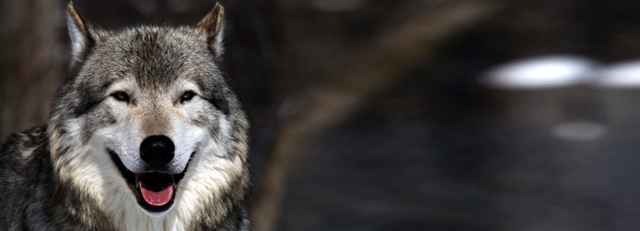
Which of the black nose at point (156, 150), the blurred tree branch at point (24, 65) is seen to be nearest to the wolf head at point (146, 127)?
the black nose at point (156, 150)

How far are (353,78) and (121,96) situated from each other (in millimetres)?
2296

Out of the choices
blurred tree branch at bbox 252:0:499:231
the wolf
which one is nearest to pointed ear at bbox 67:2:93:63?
the wolf

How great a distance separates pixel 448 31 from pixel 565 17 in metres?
1.14

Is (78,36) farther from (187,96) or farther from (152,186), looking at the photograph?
(152,186)

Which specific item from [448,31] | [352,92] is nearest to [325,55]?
[352,92]

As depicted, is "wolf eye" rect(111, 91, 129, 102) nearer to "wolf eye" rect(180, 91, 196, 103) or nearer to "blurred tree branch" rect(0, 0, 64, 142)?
"wolf eye" rect(180, 91, 196, 103)

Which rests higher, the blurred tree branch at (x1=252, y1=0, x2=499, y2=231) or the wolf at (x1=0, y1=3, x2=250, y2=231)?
the blurred tree branch at (x1=252, y1=0, x2=499, y2=231)

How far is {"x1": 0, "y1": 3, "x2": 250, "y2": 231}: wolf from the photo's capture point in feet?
7.86

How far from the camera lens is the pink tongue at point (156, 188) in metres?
2.41

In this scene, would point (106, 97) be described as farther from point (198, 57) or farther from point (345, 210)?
point (345, 210)

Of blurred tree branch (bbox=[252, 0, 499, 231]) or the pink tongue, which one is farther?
blurred tree branch (bbox=[252, 0, 499, 231])

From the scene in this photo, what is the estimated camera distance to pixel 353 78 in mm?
4543

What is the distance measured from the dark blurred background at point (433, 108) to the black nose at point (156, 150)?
2.23 m

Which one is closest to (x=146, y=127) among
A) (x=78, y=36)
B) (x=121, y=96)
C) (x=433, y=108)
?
(x=121, y=96)
